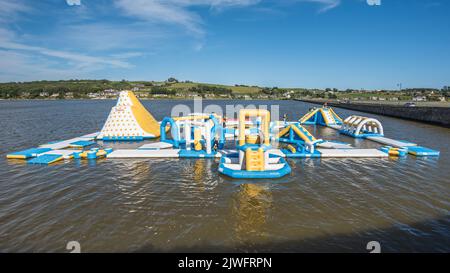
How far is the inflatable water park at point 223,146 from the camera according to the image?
15.0 m

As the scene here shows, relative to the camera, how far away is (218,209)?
10430mm

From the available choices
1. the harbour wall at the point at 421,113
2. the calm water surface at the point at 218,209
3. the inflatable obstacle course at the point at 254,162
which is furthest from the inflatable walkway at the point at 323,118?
the inflatable obstacle course at the point at 254,162

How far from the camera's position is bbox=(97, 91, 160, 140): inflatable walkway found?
26234 mm

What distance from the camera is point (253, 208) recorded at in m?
10.5

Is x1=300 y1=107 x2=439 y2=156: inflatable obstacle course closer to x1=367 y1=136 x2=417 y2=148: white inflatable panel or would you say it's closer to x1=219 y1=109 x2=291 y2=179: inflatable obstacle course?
x1=367 y1=136 x2=417 y2=148: white inflatable panel

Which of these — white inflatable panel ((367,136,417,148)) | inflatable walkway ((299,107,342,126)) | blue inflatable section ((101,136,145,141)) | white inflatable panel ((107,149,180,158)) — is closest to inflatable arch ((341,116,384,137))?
white inflatable panel ((367,136,417,148))

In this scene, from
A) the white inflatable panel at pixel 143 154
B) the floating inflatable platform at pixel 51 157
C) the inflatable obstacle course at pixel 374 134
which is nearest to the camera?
the floating inflatable platform at pixel 51 157

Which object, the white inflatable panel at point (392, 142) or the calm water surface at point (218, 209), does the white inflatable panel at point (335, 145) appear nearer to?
the white inflatable panel at point (392, 142)

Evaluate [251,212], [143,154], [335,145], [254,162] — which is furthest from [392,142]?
[143,154]

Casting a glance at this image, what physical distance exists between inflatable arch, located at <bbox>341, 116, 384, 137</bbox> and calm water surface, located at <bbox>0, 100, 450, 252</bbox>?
464 inches

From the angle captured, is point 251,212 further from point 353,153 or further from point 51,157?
point 51,157

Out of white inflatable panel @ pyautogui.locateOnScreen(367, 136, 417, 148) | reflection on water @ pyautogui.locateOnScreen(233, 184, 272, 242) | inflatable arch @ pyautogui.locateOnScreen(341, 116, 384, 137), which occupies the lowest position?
reflection on water @ pyautogui.locateOnScreen(233, 184, 272, 242)

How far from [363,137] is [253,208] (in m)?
23.4
